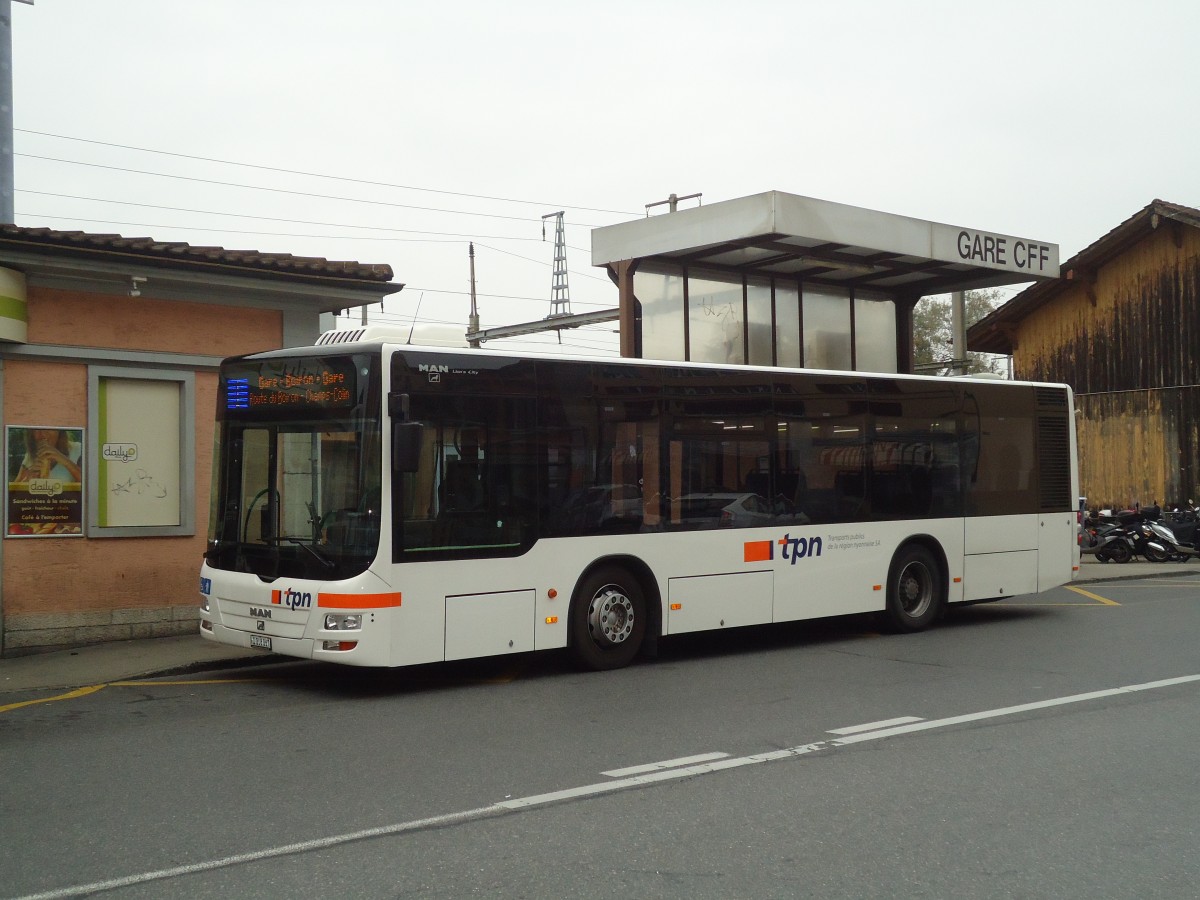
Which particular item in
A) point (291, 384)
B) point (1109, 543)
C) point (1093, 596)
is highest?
point (291, 384)

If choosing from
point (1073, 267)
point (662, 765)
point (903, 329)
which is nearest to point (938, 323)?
point (1073, 267)

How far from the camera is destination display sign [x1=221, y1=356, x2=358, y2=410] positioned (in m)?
9.42

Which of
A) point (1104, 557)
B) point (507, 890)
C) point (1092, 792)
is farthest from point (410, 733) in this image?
point (1104, 557)

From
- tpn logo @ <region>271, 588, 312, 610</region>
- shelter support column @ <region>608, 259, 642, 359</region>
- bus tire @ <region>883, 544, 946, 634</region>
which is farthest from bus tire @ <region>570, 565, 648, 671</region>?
shelter support column @ <region>608, 259, 642, 359</region>

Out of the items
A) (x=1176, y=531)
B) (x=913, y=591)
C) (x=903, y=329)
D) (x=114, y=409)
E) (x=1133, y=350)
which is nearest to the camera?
(x=114, y=409)

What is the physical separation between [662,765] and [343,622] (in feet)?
10.6

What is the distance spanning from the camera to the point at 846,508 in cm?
1255

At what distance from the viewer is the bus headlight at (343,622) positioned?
9.06 meters

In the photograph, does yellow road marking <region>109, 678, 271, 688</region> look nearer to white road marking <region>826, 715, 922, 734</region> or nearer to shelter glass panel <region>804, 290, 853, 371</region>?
white road marking <region>826, 715, 922, 734</region>

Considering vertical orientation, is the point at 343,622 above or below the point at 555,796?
above

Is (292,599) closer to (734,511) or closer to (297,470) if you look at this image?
(297,470)

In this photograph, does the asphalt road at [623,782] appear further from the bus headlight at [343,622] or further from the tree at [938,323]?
the tree at [938,323]

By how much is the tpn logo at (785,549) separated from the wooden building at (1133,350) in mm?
18490

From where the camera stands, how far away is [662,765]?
690 centimetres
